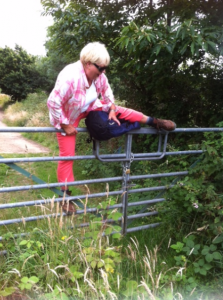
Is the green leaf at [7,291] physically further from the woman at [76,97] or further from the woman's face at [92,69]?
the woman's face at [92,69]

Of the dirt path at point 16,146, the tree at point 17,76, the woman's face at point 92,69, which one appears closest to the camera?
the woman's face at point 92,69

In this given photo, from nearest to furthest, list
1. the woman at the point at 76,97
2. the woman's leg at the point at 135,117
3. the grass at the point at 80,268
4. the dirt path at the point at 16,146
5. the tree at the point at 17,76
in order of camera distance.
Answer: the grass at the point at 80,268 < the woman at the point at 76,97 < the woman's leg at the point at 135,117 < the dirt path at the point at 16,146 < the tree at the point at 17,76

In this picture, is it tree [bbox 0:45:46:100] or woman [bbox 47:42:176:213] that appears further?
tree [bbox 0:45:46:100]

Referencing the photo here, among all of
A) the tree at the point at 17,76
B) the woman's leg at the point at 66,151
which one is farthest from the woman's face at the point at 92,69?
the tree at the point at 17,76

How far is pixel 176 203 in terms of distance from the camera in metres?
3.03

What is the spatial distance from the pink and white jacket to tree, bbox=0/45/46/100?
19.9m

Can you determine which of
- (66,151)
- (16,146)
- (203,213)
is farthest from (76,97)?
(16,146)

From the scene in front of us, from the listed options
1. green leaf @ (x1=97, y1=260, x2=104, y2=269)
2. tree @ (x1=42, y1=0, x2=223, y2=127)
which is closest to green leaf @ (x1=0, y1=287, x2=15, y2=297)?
green leaf @ (x1=97, y1=260, x2=104, y2=269)

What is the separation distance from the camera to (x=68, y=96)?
2451 millimetres

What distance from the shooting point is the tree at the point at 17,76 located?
21266 millimetres

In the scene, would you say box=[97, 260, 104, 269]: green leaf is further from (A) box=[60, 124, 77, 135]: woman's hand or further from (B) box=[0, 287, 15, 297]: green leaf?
(A) box=[60, 124, 77, 135]: woman's hand

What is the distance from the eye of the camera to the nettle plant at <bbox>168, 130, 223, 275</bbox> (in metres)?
2.38

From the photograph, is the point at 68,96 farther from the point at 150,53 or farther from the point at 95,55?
the point at 150,53

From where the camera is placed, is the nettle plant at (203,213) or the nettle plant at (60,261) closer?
the nettle plant at (60,261)
